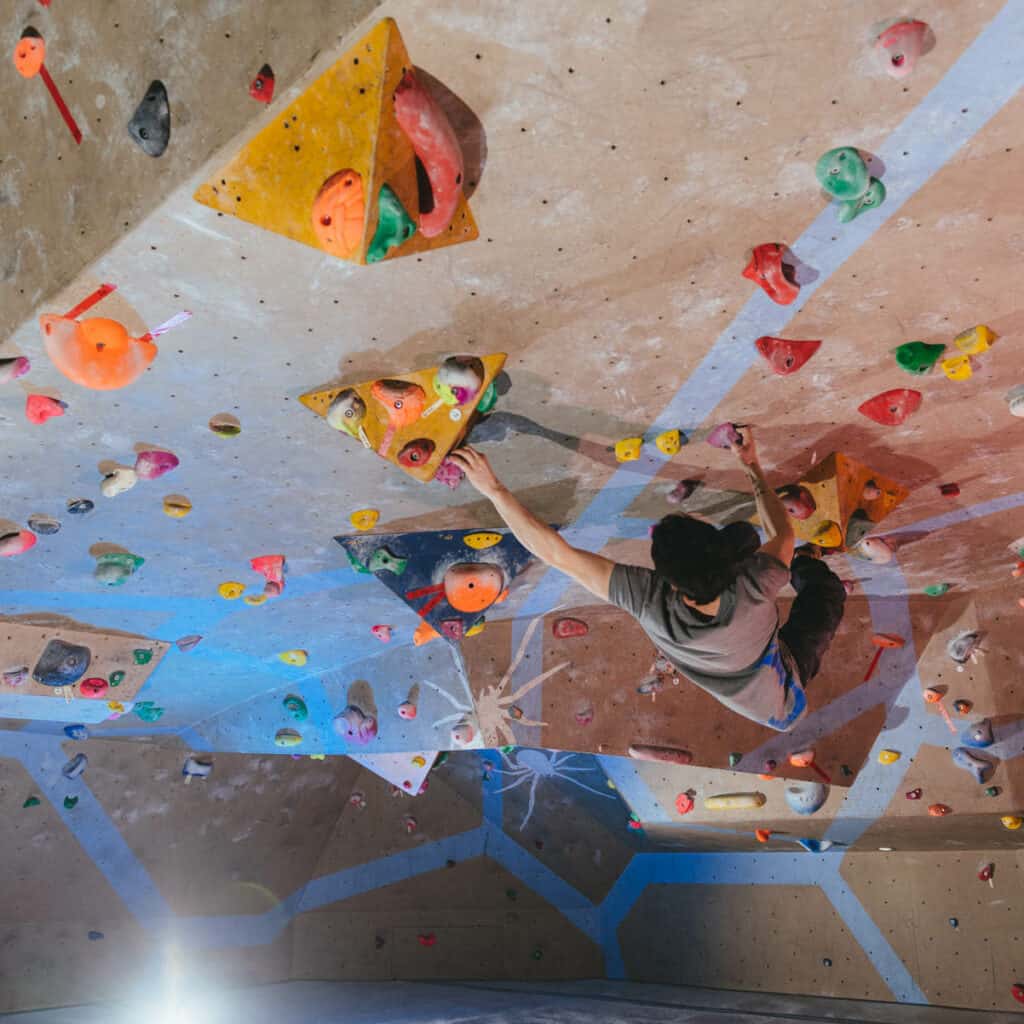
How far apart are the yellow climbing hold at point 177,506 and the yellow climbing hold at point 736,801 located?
275cm

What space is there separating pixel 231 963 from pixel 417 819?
138cm

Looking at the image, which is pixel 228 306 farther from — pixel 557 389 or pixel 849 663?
pixel 849 663

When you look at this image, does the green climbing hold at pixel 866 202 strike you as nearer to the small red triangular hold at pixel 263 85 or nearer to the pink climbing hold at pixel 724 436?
the pink climbing hold at pixel 724 436

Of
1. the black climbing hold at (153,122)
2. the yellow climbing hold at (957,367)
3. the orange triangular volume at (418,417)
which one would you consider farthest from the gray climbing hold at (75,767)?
the yellow climbing hold at (957,367)

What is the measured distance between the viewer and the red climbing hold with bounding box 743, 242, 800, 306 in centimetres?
188

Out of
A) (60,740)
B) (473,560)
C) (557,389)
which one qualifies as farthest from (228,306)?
(60,740)

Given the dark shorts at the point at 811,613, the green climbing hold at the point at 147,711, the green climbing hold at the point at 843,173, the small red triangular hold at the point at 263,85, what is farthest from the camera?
the green climbing hold at the point at 147,711

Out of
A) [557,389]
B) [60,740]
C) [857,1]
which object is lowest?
[857,1]

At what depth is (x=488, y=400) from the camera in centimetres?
228

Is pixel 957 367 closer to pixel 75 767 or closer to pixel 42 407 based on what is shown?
pixel 42 407

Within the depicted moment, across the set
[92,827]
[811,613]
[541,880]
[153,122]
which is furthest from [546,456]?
[541,880]

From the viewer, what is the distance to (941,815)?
12.8ft

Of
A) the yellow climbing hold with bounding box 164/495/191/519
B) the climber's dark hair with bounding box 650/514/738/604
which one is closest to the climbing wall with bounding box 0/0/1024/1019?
the yellow climbing hold with bounding box 164/495/191/519

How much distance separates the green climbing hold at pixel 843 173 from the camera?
165 centimetres
